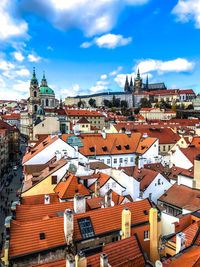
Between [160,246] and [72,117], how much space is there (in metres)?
101

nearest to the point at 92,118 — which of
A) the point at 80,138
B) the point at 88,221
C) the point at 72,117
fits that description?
the point at 72,117

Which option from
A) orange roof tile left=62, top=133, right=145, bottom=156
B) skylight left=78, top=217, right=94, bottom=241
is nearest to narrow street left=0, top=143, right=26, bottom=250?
orange roof tile left=62, top=133, right=145, bottom=156

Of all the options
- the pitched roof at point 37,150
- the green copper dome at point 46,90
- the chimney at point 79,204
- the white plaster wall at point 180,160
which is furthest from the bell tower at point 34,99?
the chimney at point 79,204

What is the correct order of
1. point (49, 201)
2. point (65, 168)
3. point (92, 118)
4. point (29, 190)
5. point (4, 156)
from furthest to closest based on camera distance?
point (92, 118) < point (4, 156) < point (65, 168) < point (29, 190) < point (49, 201)

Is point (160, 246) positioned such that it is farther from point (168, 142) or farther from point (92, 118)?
point (92, 118)

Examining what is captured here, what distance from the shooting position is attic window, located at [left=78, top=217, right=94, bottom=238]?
1593cm

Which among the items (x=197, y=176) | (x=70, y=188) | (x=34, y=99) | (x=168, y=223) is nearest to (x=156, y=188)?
(x=197, y=176)

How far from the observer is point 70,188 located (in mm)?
22812

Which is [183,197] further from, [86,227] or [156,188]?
[86,227]

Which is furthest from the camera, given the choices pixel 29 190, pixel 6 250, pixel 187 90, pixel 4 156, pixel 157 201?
pixel 187 90

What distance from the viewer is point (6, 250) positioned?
44.3ft

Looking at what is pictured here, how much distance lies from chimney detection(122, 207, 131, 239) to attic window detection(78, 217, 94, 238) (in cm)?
232

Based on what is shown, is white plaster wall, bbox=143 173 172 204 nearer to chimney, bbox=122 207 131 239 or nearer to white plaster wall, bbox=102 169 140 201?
white plaster wall, bbox=102 169 140 201

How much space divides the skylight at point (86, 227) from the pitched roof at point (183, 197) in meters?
11.7
